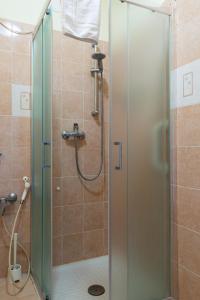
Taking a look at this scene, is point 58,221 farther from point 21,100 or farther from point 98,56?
point 98,56

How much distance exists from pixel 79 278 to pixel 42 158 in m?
1.09

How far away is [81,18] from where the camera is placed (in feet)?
4.92

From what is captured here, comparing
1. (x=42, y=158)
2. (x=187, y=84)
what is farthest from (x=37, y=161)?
(x=187, y=84)

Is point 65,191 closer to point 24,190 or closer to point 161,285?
point 24,190

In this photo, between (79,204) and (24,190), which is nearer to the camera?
(24,190)

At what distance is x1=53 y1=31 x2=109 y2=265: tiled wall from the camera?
221cm

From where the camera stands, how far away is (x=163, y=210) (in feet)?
5.31

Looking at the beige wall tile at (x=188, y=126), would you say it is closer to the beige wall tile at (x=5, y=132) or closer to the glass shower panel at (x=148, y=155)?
the glass shower panel at (x=148, y=155)

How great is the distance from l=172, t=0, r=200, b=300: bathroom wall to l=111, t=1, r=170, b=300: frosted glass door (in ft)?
0.23

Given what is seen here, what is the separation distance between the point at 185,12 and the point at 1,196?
1.91 m

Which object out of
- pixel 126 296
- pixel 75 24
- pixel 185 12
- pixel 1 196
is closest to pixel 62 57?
pixel 75 24

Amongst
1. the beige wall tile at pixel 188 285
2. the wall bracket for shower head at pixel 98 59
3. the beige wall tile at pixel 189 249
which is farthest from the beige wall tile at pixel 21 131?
the beige wall tile at pixel 188 285

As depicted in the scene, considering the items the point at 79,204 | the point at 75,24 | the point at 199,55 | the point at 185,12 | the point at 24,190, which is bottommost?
the point at 79,204

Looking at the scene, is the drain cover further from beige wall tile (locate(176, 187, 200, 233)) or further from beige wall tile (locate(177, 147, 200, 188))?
beige wall tile (locate(177, 147, 200, 188))
